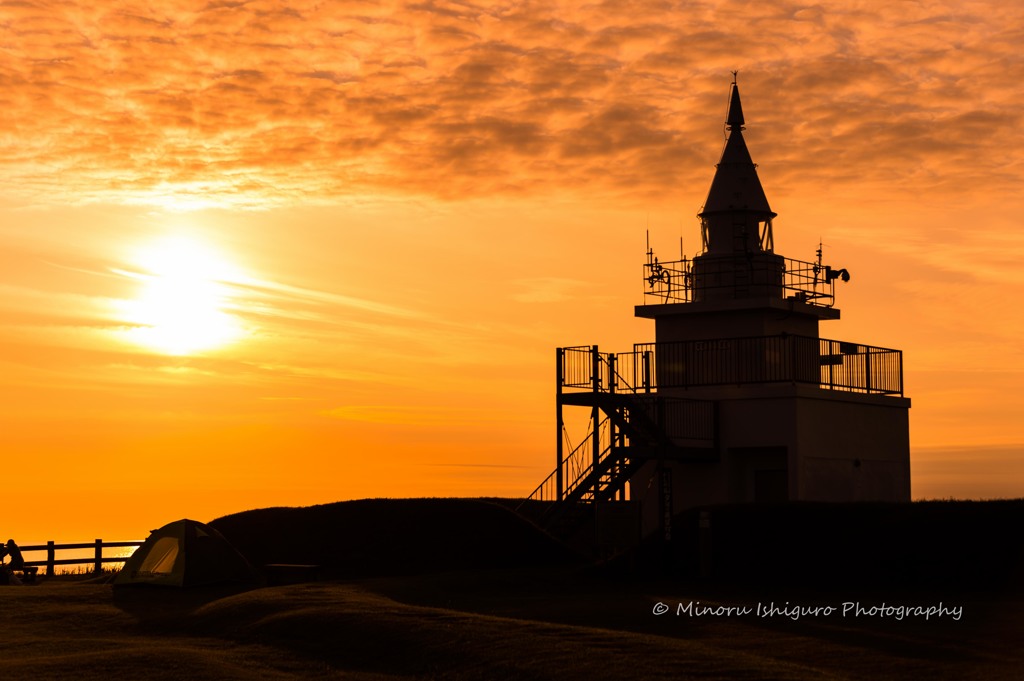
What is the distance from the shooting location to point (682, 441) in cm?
4050

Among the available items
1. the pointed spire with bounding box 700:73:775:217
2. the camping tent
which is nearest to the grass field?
the camping tent

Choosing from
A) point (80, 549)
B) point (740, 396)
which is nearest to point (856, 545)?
point (740, 396)

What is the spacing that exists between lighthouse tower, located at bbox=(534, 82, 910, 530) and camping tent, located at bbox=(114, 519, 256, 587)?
11.1 meters

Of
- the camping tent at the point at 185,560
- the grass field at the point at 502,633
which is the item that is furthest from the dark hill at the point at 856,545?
the camping tent at the point at 185,560

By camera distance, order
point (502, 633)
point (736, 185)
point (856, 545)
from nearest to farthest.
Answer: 1. point (502, 633)
2. point (856, 545)
3. point (736, 185)

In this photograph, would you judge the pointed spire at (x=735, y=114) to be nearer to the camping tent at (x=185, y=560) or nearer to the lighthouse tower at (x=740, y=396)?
the lighthouse tower at (x=740, y=396)

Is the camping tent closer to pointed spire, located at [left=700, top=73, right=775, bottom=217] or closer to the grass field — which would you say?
the grass field

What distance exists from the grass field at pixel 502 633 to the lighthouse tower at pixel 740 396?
9.07 meters

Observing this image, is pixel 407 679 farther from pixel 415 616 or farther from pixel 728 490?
pixel 728 490

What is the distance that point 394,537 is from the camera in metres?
39.6

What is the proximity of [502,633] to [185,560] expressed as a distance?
13958mm

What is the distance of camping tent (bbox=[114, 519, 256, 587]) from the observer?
33.6 meters

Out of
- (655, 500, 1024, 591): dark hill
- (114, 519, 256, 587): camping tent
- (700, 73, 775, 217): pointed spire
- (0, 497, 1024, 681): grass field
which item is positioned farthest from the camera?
(700, 73, 775, 217): pointed spire

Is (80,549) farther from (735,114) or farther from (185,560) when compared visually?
(735,114)
